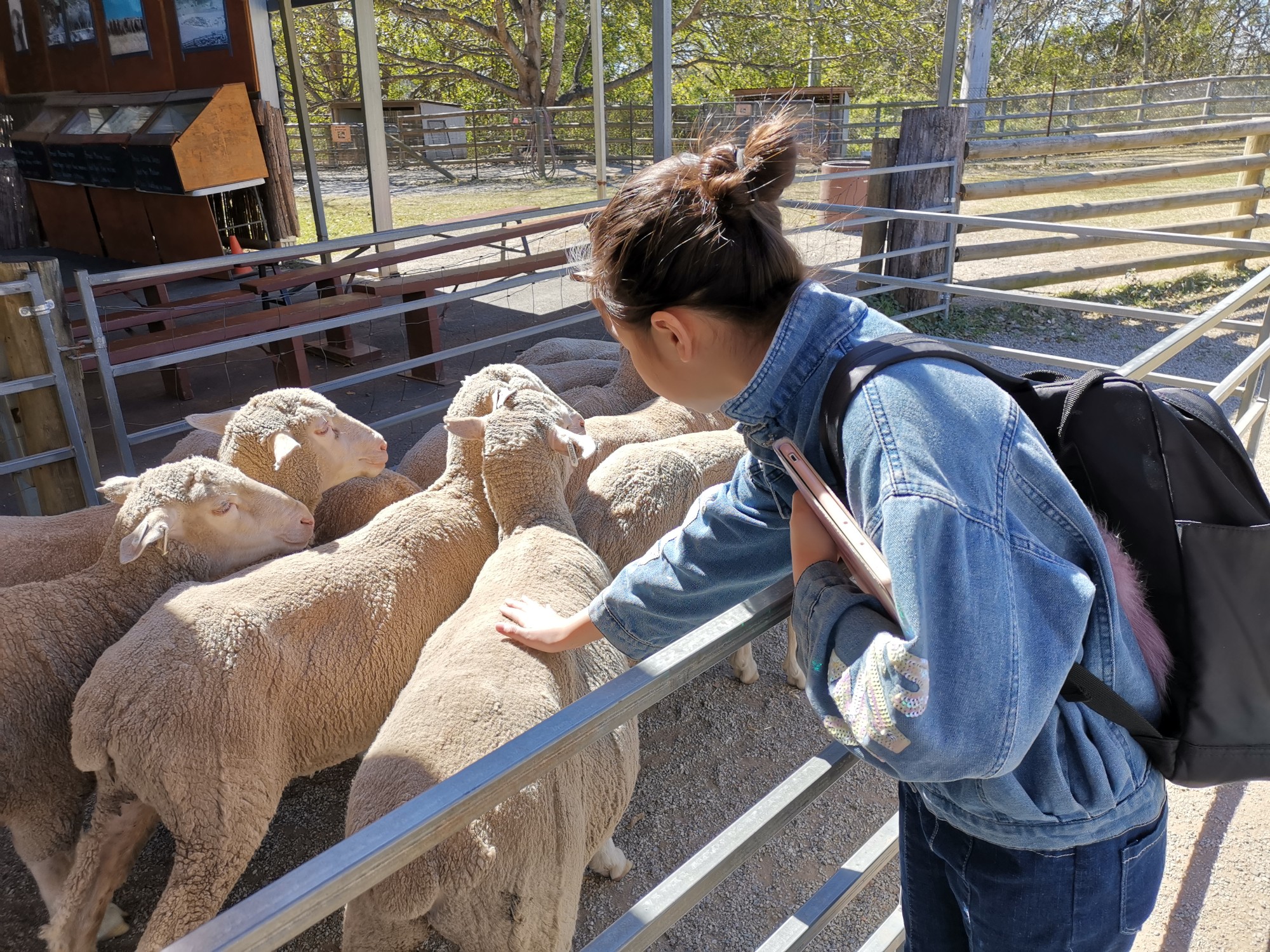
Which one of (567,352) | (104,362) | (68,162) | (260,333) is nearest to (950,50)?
(567,352)

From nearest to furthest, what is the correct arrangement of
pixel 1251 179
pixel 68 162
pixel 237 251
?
pixel 237 251 < pixel 1251 179 < pixel 68 162

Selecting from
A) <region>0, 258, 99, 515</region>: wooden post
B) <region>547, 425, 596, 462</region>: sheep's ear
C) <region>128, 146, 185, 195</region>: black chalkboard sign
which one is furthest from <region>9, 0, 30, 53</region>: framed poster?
<region>547, 425, 596, 462</region>: sheep's ear

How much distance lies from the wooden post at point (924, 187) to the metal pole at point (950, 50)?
0.21 m

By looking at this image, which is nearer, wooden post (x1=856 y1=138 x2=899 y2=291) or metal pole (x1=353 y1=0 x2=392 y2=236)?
wooden post (x1=856 y1=138 x2=899 y2=291)

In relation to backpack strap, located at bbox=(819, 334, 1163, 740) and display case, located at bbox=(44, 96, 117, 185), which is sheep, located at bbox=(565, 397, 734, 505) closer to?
backpack strap, located at bbox=(819, 334, 1163, 740)

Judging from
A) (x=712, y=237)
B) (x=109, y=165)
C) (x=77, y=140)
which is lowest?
(x=109, y=165)

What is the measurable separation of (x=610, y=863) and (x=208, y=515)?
1.63 metres

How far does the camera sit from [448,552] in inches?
112

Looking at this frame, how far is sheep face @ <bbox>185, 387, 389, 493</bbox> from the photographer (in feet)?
10.6

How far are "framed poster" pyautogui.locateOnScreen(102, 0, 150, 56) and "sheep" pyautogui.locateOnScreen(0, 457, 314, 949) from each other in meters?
8.86

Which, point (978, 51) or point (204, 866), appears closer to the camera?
point (204, 866)

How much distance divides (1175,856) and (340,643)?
255 cm

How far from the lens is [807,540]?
1.08 metres

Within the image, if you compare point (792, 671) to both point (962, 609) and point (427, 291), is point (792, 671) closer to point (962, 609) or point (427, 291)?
point (962, 609)
